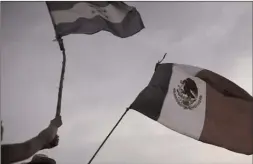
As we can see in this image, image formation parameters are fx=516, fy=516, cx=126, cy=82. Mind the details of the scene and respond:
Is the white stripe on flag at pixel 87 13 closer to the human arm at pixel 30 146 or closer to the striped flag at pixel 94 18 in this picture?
the striped flag at pixel 94 18

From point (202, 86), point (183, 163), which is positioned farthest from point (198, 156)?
point (202, 86)

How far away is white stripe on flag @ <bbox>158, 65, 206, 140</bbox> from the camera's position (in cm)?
265

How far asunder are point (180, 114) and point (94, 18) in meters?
0.66

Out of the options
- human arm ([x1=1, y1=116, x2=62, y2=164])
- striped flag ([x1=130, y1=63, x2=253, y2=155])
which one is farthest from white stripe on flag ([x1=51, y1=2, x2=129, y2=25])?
human arm ([x1=1, y1=116, x2=62, y2=164])

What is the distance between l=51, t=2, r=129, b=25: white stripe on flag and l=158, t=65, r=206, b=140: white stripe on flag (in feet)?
1.35

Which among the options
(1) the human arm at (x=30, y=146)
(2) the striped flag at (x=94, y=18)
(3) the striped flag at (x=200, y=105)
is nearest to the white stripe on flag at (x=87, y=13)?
(2) the striped flag at (x=94, y=18)

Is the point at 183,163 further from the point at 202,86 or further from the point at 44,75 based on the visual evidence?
the point at 44,75

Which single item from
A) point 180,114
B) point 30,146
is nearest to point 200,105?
point 180,114

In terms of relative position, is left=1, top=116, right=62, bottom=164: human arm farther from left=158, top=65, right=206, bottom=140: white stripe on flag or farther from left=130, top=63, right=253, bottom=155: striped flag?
left=158, top=65, right=206, bottom=140: white stripe on flag

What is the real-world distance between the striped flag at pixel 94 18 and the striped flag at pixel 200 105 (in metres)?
0.28

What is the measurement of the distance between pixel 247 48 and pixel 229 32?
0.14m

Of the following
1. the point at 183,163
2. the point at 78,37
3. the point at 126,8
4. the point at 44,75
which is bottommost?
the point at 183,163

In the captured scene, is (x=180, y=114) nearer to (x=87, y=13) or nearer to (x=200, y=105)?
(x=200, y=105)

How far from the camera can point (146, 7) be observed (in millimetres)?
2742
